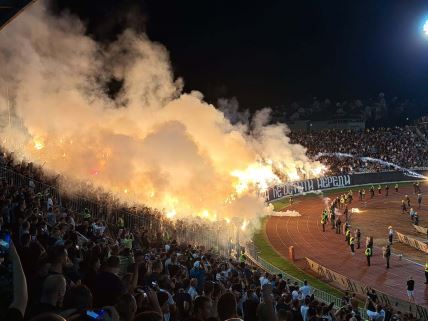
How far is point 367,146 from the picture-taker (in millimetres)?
53688

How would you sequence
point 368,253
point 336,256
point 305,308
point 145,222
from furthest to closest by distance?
point 336,256, point 368,253, point 145,222, point 305,308

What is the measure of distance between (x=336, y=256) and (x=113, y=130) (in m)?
13.4

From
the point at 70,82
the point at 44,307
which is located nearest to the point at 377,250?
the point at 70,82

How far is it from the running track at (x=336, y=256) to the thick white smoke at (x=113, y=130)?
8.03ft

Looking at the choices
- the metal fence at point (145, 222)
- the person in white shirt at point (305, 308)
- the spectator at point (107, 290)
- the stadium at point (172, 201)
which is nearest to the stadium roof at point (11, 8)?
the stadium at point (172, 201)

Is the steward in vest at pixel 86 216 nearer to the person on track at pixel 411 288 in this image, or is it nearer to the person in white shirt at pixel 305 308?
the person in white shirt at pixel 305 308

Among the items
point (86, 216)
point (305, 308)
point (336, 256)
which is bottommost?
point (305, 308)

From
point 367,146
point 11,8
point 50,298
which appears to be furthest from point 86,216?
point 367,146

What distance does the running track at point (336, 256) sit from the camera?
2056 cm

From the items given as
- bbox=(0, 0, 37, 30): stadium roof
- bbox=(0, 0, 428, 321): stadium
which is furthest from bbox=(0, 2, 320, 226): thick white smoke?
bbox=(0, 0, 37, 30): stadium roof

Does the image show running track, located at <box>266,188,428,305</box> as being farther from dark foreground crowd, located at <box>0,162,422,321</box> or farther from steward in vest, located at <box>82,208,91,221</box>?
steward in vest, located at <box>82,208,91,221</box>

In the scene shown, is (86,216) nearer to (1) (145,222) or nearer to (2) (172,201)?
(1) (145,222)

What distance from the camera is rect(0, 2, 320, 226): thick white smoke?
80.0ft

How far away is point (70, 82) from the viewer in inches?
1059
